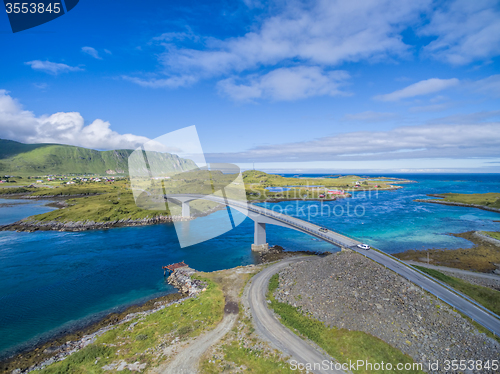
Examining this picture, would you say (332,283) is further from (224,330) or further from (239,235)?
(239,235)

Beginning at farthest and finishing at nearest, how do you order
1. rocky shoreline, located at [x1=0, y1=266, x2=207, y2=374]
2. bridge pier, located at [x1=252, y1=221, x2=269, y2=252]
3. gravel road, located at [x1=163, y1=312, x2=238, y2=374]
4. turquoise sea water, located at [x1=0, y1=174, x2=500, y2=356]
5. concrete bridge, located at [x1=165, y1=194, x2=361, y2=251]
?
bridge pier, located at [x1=252, y1=221, x2=269, y2=252], concrete bridge, located at [x1=165, y1=194, x2=361, y2=251], turquoise sea water, located at [x1=0, y1=174, x2=500, y2=356], rocky shoreline, located at [x1=0, y1=266, x2=207, y2=374], gravel road, located at [x1=163, y1=312, x2=238, y2=374]

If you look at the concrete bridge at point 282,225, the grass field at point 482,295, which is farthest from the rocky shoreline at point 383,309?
the grass field at point 482,295

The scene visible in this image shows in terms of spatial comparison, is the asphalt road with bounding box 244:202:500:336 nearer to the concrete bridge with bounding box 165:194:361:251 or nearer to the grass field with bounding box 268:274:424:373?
the concrete bridge with bounding box 165:194:361:251

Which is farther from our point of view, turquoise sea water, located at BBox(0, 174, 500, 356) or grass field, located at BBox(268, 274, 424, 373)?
turquoise sea water, located at BBox(0, 174, 500, 356)

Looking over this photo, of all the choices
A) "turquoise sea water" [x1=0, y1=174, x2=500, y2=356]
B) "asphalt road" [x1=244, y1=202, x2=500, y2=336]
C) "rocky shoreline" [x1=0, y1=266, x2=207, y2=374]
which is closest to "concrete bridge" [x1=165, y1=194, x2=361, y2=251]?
"asphalt road" [x1=244, y1=202, x2=500, y2=336]

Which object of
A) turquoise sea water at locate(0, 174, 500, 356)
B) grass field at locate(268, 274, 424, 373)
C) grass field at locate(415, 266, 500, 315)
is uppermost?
grass field at locate(268, 274, 424, 373)

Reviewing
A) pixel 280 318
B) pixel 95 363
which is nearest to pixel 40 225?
pixel 95 363
